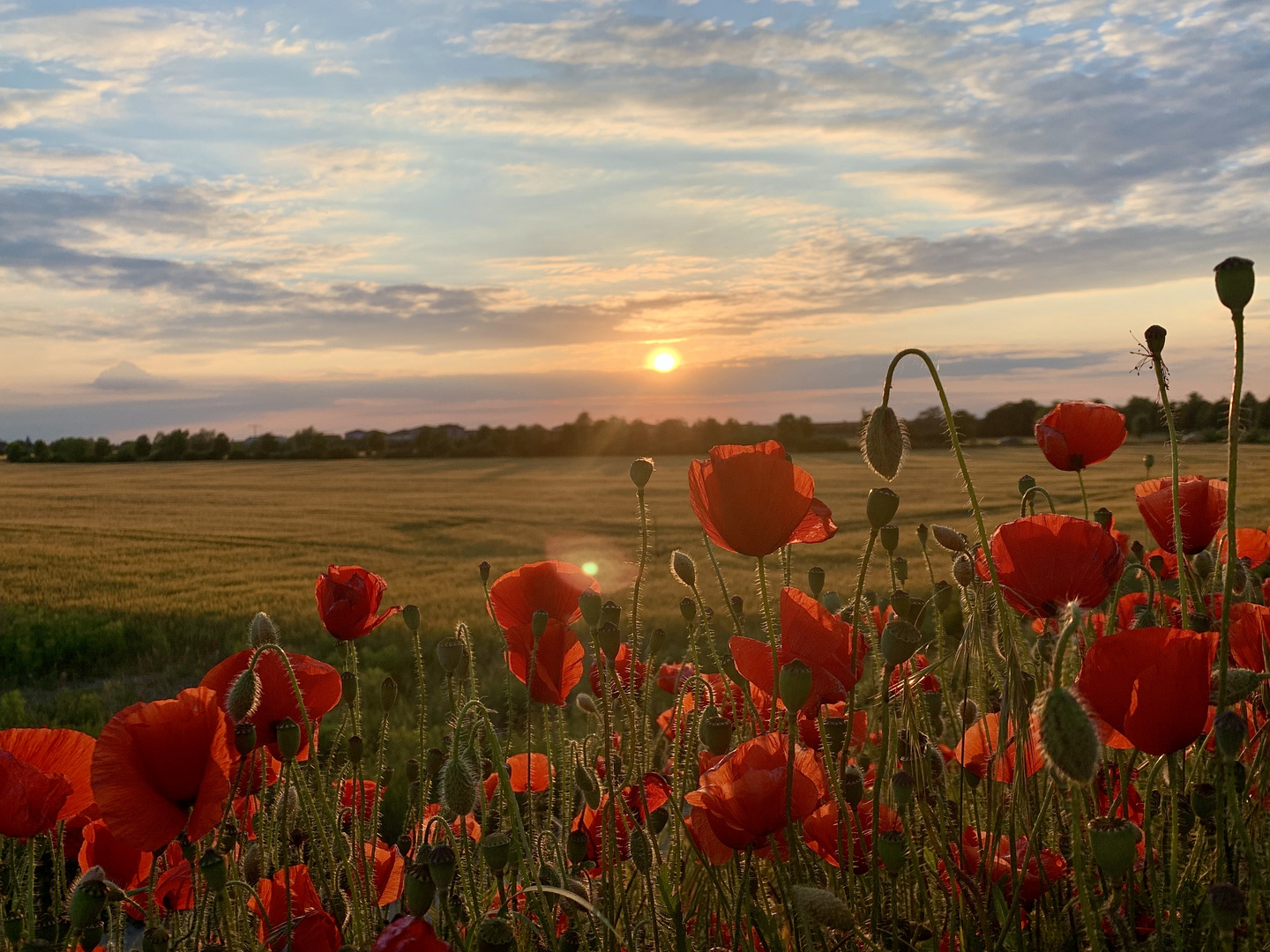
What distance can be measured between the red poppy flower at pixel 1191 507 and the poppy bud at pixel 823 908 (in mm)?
1140

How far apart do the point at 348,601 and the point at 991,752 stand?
108 cm

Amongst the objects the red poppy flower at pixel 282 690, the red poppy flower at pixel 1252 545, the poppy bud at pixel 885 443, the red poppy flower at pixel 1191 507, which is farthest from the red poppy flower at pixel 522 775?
the red poppy flower at pixel 1252 545

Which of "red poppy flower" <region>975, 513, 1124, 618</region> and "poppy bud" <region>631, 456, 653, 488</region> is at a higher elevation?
"poppy bud" <region>631, 456, 653, 488</region>

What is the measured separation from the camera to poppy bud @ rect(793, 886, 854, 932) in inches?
36.9

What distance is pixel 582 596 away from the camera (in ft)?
4.72

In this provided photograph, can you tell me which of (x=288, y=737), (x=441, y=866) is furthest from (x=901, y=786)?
(x=288, y=737)

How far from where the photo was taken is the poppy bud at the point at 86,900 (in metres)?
1.07

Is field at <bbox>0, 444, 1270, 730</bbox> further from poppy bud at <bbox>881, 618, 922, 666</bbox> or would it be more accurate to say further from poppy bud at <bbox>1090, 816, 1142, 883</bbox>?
poppy bud at <bbox>1090, 816, 1142, 883</bbox>

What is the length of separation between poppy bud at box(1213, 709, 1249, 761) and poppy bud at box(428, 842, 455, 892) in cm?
78

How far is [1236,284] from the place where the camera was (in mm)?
946

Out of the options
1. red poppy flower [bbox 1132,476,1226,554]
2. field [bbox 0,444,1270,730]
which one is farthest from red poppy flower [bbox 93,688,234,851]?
field [bbox 0,444,1270,730]

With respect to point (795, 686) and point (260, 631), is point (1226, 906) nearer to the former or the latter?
point (795, 686)

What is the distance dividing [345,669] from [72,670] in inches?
232

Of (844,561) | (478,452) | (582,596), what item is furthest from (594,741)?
(478,452)
